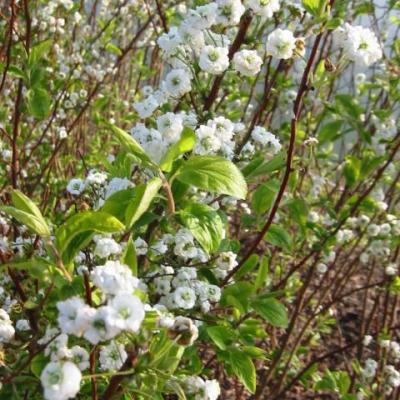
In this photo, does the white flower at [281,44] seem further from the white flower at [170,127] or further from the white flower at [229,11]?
the white flower at [170,127]

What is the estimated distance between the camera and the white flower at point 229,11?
1.57 m

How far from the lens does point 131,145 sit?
1.21m

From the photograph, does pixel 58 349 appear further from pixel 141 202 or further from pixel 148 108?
pixel 148 108

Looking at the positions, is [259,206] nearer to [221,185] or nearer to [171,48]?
[171,48]

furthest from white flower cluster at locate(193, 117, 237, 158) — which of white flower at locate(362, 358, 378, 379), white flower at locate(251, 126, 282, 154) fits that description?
white flower at locate(362, 358, 378, 379)

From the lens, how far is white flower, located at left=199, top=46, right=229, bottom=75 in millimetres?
1564

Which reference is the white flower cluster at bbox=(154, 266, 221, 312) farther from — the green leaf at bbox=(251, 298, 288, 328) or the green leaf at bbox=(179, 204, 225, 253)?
the green leaf at bbox=(179, 204, 225, 253)

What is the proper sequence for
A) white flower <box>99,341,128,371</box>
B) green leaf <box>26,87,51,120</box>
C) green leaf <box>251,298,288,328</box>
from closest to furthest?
white flower <box>99,341,128,371</box> → green leaf <box>251,298,288,328</box> → green leaf <box>26,87,51,120</box>

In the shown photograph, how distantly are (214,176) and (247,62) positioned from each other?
1.81 ft

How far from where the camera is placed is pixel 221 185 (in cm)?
117

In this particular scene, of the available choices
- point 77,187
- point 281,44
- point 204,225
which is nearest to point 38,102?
point 77,187

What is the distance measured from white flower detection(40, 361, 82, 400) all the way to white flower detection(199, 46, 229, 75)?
0.91 m

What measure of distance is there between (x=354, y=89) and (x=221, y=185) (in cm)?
402

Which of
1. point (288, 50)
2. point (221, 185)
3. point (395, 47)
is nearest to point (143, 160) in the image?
point (221, 185)
